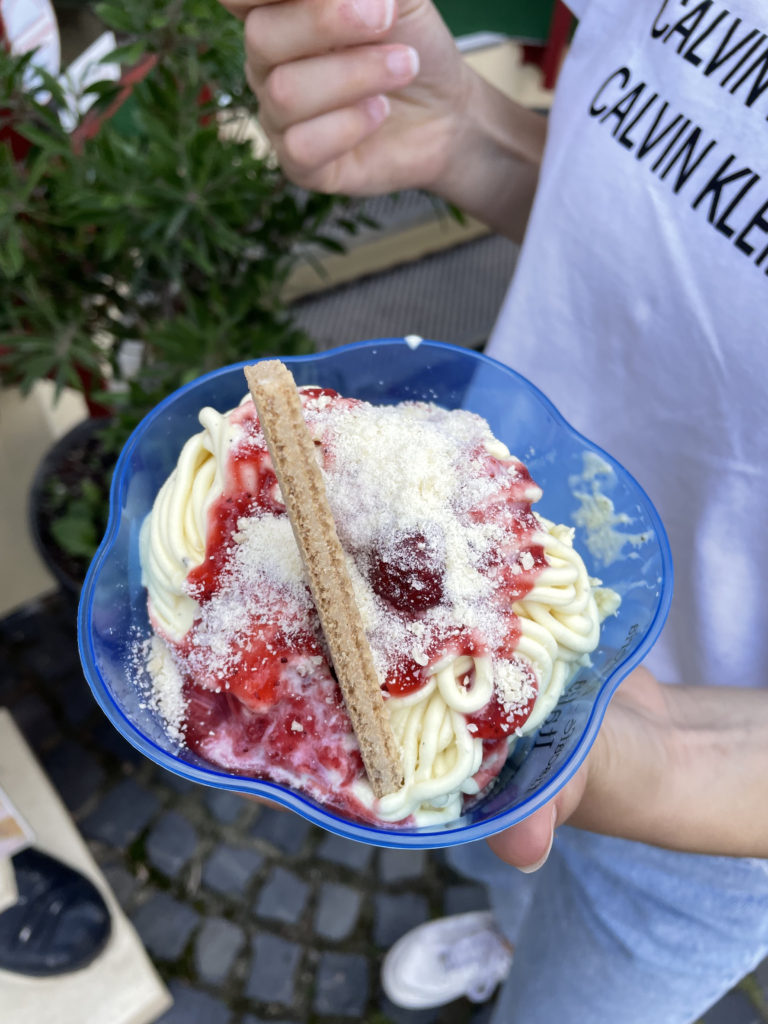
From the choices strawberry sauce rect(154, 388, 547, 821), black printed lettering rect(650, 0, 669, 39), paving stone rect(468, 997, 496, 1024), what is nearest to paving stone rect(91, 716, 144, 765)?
paving stone rect(468, 997, 496, 1024)

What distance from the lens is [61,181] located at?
1267mm

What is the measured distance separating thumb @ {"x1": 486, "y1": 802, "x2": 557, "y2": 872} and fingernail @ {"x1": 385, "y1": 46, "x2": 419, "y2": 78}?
955 mm

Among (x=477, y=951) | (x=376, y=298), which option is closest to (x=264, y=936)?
(x=477, y=951)

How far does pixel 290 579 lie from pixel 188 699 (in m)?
0.19

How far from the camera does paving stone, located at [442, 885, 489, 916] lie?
2.06 meters

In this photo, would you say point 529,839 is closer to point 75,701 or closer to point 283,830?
point 283,830

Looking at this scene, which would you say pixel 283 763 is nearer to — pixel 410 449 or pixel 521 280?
pixel 410 449

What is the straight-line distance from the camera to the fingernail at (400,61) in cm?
100

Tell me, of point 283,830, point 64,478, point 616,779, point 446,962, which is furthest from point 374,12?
point 446,962

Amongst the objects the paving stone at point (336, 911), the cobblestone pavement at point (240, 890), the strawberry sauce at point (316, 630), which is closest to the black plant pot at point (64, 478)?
the cobblestone pavement at point (240, 890)

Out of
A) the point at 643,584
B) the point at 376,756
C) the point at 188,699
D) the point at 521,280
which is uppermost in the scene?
the point at 521,280

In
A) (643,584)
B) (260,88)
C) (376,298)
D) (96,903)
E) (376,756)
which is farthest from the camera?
(376,298)

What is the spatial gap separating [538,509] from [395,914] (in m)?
1.42

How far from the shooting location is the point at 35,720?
219cm
